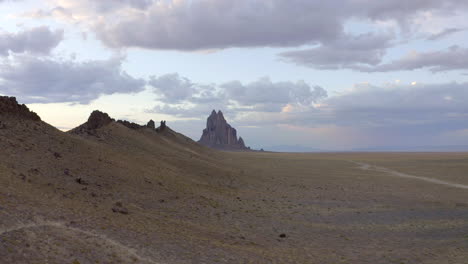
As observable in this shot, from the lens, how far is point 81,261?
11.2m

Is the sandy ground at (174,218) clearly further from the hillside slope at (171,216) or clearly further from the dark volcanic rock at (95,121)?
the dark volcanic rock at (95,121)

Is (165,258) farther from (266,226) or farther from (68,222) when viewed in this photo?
(266,226)

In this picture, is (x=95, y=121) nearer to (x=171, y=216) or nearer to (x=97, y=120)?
(x=97, y=120)

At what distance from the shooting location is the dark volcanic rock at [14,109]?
26188 mm

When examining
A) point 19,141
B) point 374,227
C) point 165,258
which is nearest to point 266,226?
point 374,227

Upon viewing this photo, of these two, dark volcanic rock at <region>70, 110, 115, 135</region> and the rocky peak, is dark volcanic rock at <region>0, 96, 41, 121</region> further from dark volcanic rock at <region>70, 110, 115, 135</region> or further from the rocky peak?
the rocky peak

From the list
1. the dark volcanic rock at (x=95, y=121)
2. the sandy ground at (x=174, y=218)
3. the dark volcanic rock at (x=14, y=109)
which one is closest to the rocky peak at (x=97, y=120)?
the dark volcanic rock at (x=95, y=121)

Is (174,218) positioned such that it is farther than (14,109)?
No

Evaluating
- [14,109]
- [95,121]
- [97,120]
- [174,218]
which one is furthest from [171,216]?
[97,120]

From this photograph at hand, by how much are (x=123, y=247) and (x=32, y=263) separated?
3.43 metres

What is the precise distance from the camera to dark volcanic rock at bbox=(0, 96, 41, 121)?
26.2 metres

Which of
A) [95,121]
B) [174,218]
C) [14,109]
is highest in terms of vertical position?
[95,121]

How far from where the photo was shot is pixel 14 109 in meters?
26.8

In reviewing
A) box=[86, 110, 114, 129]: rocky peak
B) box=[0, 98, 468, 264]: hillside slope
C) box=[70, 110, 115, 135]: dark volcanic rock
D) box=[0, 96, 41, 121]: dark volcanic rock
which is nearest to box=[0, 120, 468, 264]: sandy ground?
box=[0, 98, 468, 264]: hillside slope
